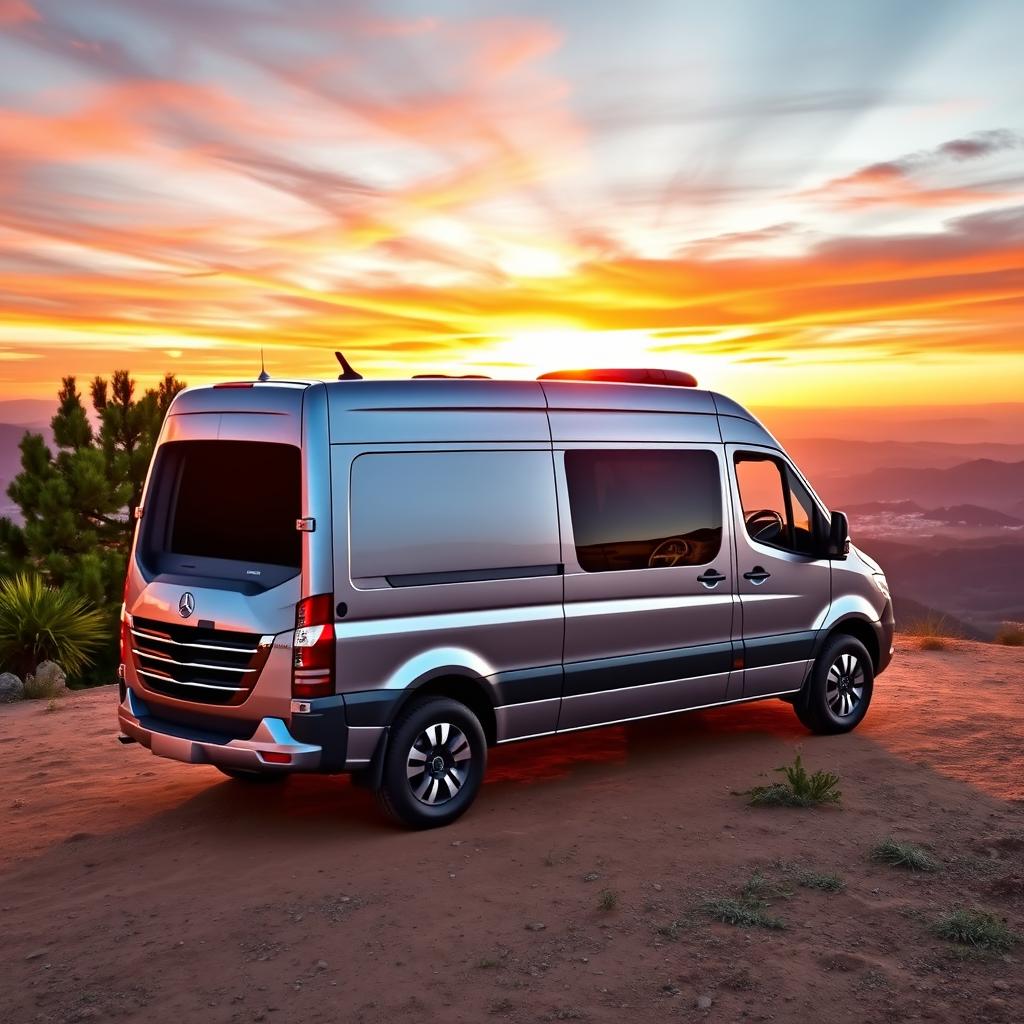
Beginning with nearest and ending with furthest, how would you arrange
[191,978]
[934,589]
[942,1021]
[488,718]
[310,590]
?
[942,1021] → [191,978] → [310,590] → [488,718] → [934,589]

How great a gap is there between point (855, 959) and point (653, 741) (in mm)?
3984

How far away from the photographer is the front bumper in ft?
21.1

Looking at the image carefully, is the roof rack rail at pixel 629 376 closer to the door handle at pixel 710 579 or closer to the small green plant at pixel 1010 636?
the door handle at pixel 710 579

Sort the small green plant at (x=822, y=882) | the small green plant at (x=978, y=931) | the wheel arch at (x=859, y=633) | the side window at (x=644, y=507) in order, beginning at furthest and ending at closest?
the wheel arch at (x=859, y=633) < the side window at (x=644, y=507) < the small green plant at (x=822, y=882) < the small green plant at (x=978, y=931)

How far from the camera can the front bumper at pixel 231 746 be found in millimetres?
6434

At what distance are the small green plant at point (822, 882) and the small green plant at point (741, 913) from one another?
1.26 ft

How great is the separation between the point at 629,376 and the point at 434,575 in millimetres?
2531

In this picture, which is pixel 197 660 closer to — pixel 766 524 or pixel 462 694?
pixel 462 694

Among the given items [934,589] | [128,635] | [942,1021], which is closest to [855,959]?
[942,1021]

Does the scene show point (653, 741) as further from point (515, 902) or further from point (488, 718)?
point (515, 902)

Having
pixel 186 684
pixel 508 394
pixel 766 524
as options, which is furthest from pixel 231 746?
pixel 766 524

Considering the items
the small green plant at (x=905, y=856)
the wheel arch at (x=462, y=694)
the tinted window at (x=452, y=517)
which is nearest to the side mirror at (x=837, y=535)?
the tinted window at (x=452, y=517)

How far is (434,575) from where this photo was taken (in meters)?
6.82

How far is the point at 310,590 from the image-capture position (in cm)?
637
